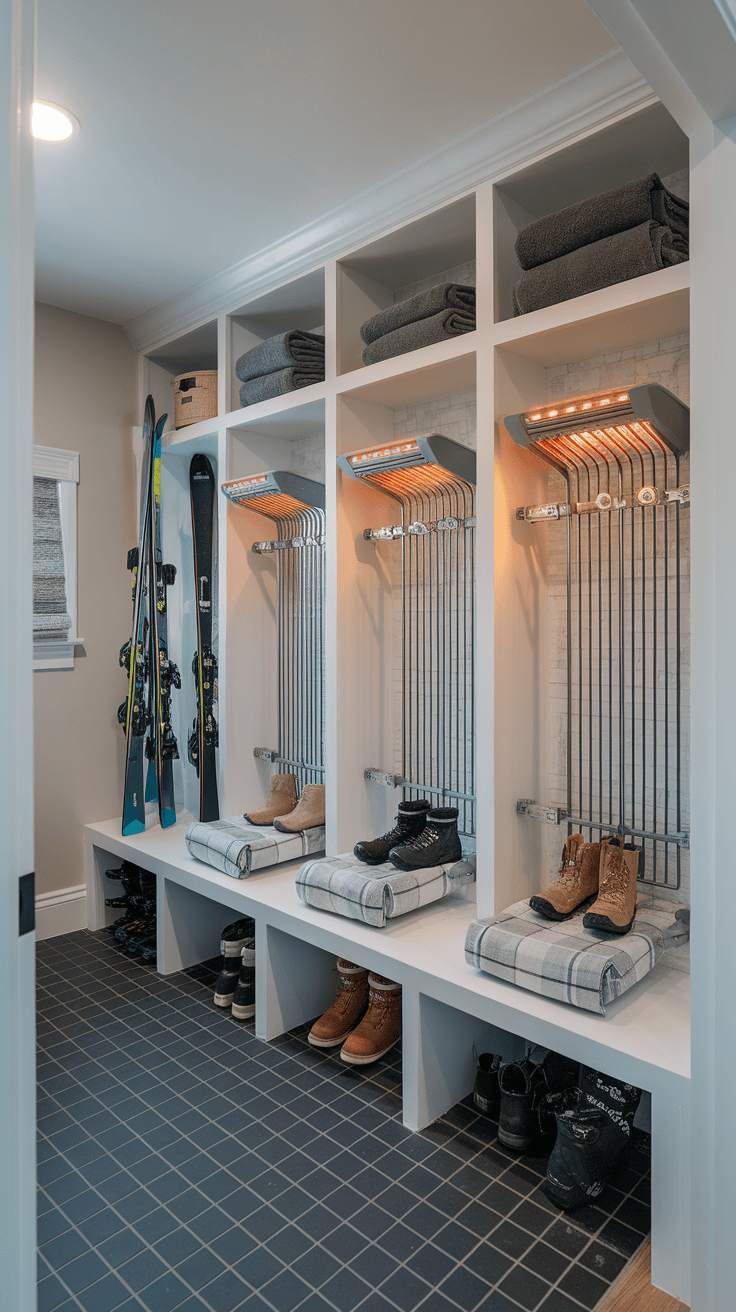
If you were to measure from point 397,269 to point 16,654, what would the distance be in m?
2.63

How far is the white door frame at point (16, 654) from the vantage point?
591 millimetres

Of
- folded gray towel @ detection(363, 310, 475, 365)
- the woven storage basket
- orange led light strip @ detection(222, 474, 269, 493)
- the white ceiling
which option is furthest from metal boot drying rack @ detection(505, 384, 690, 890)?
the woven storage basket

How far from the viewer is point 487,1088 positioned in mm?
2109

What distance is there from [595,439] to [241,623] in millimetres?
1771

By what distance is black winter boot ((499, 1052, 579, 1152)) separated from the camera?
1.95 metres

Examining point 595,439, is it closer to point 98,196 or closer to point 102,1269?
point 98,196

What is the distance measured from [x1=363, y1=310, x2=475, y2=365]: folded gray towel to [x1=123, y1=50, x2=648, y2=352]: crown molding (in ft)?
1.15

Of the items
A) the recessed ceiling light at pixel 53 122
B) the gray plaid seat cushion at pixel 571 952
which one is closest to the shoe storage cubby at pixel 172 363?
the recessed ceiling light at pixel 53 122

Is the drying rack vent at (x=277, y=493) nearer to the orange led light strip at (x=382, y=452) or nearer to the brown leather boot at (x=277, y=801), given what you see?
the orange led light strip at (x=382, y=452)

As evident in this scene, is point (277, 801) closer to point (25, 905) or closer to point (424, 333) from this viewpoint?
point (424, 333)

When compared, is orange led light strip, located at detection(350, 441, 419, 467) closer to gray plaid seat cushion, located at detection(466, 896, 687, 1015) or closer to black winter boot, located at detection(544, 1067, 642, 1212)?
gray plaid seat cushion, located at detection(466, 896, 687, 1015)

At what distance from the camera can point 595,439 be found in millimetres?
2064

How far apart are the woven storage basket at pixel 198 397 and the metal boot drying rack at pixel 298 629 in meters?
0.53

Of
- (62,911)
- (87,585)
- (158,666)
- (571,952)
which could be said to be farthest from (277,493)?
(62,911)
